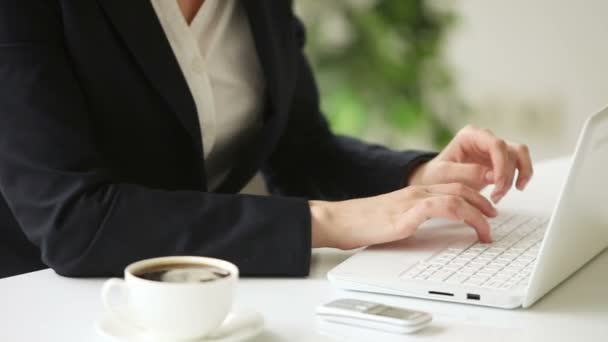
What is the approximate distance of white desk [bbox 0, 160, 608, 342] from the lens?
0.84 m

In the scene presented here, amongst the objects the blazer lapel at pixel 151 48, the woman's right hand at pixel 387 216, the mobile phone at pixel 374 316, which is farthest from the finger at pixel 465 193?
the blazer lapel at pixel 151 48

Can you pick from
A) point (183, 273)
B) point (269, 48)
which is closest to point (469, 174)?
point (269, 48)

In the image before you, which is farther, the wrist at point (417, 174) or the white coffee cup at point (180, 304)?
the wrist at point (417, 174)

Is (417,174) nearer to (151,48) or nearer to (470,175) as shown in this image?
(470,175)

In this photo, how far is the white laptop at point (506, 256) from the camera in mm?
846

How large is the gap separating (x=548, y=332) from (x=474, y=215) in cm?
25

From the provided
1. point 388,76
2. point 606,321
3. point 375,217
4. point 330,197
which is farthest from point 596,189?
point 388,76

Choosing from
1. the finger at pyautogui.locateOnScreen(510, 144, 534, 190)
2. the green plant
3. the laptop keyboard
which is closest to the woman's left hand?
the finger at pyautogui.locateOnScreen(510, 144, 534, 190)

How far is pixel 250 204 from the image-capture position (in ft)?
3.49

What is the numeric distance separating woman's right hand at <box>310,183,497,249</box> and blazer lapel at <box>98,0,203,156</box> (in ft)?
0.87

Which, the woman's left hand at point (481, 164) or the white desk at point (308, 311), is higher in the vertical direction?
the woman's left hand at point (481, 164)

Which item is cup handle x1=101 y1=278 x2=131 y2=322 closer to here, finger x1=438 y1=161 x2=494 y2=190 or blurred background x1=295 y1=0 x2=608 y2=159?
finger x1=438 y1=161 x2=494 y2=190

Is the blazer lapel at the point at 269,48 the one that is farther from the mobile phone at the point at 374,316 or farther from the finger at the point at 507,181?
the mobile phone at the point at 374,316

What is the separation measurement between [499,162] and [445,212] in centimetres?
24
